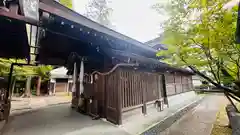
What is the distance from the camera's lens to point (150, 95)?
640 centimetres

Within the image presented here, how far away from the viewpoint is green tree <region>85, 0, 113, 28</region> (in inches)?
762

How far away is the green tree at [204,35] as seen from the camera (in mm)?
2654

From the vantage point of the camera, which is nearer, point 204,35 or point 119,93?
point 204,35

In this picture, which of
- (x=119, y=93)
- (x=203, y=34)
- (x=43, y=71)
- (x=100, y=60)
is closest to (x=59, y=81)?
(x=43, y=71)

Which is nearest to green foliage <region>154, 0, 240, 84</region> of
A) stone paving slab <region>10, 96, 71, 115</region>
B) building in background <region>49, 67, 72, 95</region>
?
stone paving slab <region>10, 96, 71, 115</region>

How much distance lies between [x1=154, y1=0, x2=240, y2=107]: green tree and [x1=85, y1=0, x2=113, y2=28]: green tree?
56.4 ft

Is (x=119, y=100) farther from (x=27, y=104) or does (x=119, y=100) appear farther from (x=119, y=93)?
(x=27, y=104)

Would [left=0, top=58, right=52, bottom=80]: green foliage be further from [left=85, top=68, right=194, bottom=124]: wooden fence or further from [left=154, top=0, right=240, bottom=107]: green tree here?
[left=154, top=0, right=240, bottom=107]: green tree

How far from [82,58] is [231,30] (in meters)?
4.41

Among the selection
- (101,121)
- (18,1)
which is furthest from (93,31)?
(101,121)

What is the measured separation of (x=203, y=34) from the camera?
9.64 ft

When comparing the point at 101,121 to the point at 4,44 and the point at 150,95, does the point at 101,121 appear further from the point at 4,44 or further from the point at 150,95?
the point at 4,44

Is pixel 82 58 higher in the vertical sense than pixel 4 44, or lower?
lower

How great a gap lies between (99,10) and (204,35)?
18.9 meters
